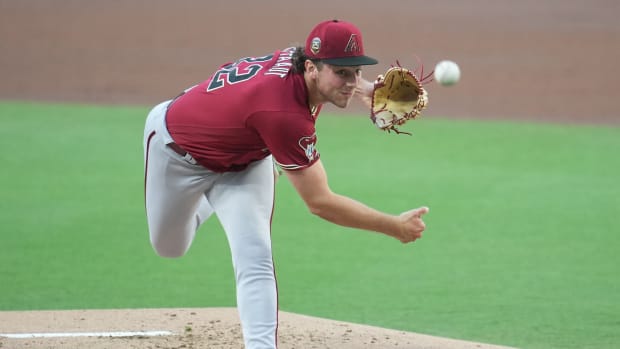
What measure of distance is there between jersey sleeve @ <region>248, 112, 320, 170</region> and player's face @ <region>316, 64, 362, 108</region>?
0.45ft

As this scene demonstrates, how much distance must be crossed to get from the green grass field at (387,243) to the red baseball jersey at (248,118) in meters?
1.87

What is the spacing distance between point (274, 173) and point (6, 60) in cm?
1247

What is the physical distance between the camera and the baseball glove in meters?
4.38

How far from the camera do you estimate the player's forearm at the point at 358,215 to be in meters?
3.96

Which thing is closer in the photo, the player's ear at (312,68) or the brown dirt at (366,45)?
the player's ear at (312,68)

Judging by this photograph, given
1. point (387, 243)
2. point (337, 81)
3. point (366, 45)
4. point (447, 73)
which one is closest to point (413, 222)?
point (337, 81)

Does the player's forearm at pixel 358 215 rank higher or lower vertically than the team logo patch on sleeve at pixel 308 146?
lower

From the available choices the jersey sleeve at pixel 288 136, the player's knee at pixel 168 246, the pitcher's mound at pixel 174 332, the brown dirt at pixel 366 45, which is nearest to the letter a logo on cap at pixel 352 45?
the jersey sleeve at pixel 288 136

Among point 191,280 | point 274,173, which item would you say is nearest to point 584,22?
point 191,280

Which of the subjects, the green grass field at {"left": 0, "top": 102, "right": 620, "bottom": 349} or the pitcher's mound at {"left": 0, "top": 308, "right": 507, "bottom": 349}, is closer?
the pitcher's mound at {"left": 0, "top": 308, "right": 507, "bottom": 349}

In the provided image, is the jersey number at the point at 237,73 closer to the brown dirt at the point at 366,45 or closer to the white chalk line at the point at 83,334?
the white chalk line at the point at 83,334

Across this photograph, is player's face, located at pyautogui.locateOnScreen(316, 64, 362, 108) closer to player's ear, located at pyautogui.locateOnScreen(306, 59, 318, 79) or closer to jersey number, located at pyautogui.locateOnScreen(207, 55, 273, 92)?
player's ear, located at pyautogui.locateOnScreen(306, 59, 318, 79)

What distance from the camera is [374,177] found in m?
9.11

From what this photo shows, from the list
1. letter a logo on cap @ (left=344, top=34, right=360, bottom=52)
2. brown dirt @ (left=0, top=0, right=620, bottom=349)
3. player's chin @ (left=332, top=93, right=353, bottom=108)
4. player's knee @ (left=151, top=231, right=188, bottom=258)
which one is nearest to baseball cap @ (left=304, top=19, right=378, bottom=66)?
letter a logo on cap @ (left=344, top=34, right=360, bottom=52)
